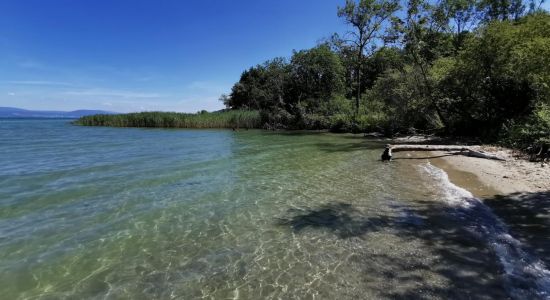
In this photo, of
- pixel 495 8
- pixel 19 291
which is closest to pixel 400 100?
pixel 19 291

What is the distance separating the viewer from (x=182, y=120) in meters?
49.7

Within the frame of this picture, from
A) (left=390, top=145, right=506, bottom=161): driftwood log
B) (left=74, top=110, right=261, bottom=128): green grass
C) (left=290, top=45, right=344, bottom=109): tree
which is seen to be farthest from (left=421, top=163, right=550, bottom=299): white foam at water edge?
(left=74, top=110, right=261, bottom=128): green grass

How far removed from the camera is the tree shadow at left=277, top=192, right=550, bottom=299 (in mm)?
4803

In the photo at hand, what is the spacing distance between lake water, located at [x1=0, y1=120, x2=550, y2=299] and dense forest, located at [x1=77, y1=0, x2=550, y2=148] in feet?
29.0

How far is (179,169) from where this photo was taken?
578 inches

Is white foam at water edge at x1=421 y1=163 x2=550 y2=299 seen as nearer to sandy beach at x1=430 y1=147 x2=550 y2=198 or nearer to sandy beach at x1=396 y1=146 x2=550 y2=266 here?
sandy beach at x1=396 y1=146 x2=550 y2=266

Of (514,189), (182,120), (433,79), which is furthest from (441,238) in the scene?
(182,120)

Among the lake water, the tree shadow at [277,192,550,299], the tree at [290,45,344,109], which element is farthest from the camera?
the tree at [290,45,344,109]

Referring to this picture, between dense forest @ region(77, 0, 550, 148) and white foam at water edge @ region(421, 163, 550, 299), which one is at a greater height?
dense forest @ region(77, 0, 550, 148)

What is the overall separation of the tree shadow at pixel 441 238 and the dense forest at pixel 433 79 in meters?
8.55

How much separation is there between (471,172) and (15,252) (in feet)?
44.1

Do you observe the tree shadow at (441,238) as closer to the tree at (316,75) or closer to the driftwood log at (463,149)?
the driftwood log at (463,149)

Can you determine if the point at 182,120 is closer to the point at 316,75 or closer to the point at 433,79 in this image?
the point at 316,75

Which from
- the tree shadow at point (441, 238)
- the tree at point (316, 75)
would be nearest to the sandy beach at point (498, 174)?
the tree shadow at point (441, 238)
